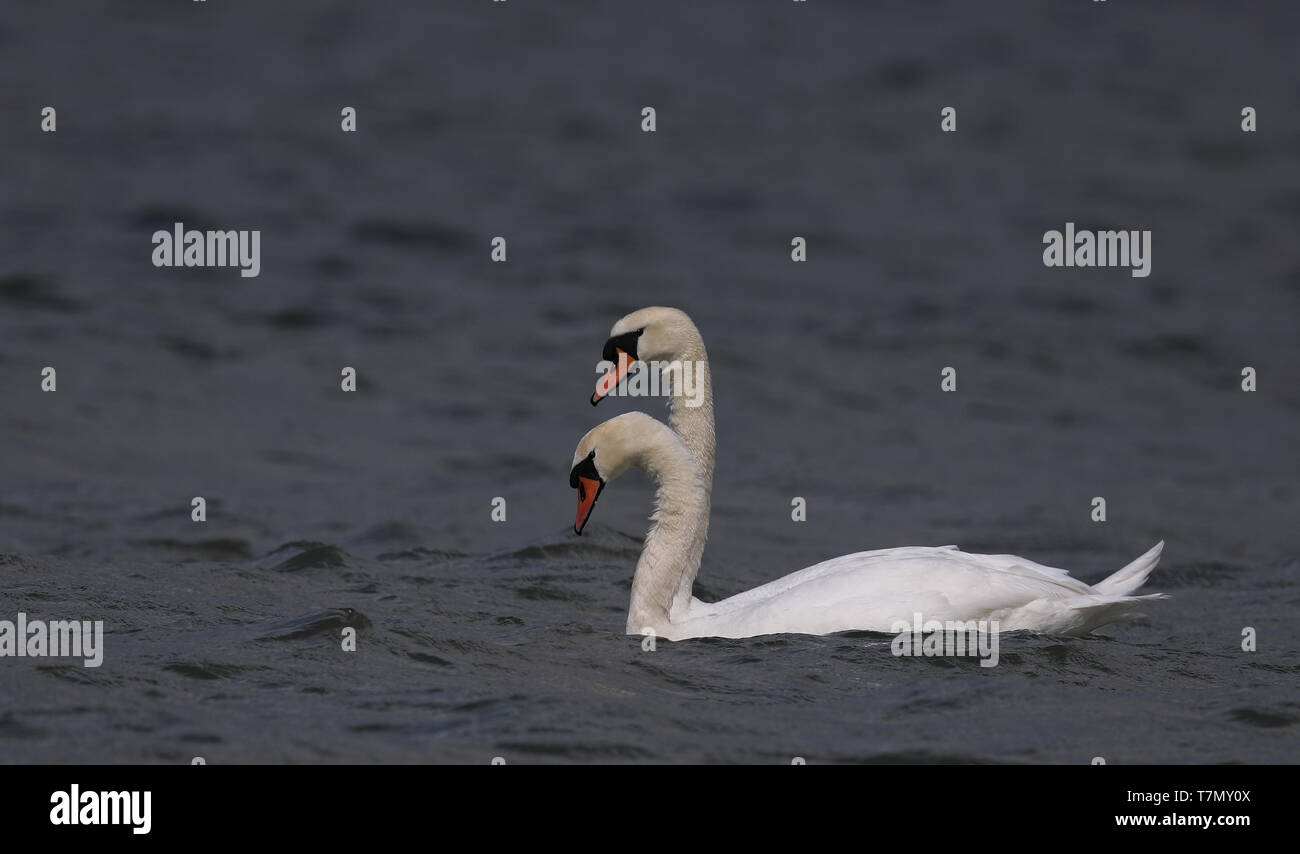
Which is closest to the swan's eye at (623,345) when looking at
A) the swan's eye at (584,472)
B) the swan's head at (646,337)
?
the swan's head at (646,337)

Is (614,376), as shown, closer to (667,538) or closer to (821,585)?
(667,538)

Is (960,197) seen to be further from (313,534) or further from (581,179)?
(313,534)

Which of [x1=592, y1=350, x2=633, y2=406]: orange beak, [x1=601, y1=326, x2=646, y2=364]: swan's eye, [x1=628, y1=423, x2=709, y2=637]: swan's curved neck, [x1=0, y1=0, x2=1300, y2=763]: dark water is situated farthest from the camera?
[x1=601, y1=326, x2=646, y2=364]: swan's eye

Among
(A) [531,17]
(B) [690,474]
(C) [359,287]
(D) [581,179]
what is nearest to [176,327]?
(C) [359,287]

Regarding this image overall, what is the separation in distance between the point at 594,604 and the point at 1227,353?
40.5 ft

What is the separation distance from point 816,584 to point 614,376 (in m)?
2.03

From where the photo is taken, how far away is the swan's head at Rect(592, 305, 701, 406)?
1138 centimetres

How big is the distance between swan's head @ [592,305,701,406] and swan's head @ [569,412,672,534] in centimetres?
94

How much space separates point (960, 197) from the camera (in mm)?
28094

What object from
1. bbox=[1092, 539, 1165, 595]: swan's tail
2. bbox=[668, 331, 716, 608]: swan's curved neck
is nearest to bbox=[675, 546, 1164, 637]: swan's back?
bbox=[1092, 539, 1165, 595]: swan's tail

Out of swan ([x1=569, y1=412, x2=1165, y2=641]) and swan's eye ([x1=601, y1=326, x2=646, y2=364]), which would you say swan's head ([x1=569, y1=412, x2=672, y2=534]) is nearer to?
swan ([x1=569, y1=412, x2=1165, y2=641])

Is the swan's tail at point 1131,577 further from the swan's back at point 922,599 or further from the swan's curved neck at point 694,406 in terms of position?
the swan's curved neck at point 694,406

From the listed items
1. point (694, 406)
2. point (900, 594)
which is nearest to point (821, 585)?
point (900, 594)

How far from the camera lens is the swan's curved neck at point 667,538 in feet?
34.5
